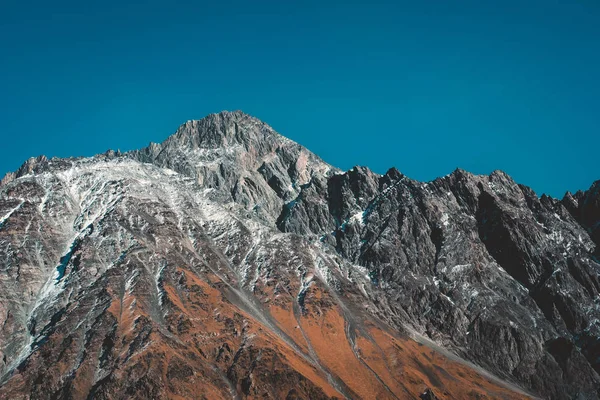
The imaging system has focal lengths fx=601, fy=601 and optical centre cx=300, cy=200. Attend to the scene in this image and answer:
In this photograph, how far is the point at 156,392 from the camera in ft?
634

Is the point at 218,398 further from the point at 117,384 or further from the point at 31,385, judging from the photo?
the point at 31,385

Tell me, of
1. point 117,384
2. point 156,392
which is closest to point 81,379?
point 117,384

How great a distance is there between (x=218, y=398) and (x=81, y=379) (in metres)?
45.6

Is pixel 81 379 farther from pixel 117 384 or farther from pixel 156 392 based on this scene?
pixel 156 392

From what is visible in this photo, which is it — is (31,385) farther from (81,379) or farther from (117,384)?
(117,384)

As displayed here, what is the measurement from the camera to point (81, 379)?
199 m

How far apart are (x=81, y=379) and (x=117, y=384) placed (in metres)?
13.8

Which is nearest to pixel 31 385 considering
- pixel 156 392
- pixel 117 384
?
pixel 117 384

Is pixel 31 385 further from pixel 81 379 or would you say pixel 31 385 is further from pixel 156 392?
pixel 156 392

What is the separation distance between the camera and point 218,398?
656ft

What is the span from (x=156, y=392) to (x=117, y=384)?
43.0ft

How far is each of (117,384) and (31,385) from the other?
29330 mm

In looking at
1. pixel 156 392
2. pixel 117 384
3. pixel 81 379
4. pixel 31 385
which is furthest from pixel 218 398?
pixel 31 385

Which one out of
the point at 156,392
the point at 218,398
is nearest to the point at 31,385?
the point at 156,392
